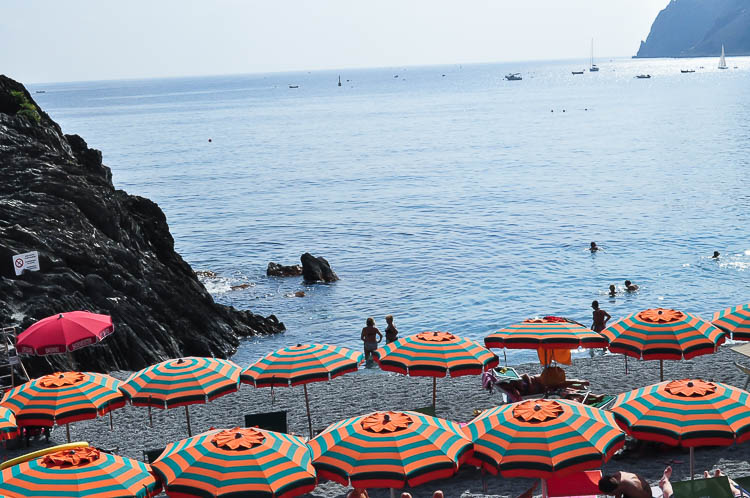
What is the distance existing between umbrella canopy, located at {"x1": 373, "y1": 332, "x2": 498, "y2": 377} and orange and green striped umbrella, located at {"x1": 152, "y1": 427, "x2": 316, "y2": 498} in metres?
4.43

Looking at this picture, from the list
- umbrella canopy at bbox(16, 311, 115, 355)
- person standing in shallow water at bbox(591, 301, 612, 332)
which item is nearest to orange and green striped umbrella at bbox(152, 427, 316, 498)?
umbrella canopy at bbox(16, 311, 115, 355)

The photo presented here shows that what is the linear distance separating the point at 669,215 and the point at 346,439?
56.5 meters

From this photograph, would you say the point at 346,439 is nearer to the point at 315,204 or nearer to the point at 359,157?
the point at 315,204

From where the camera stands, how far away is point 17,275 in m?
26.2

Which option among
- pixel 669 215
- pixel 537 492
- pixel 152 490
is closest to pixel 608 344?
pixel 537 492

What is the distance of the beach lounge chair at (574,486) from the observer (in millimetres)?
12906

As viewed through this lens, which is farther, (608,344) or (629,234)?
(629,234)

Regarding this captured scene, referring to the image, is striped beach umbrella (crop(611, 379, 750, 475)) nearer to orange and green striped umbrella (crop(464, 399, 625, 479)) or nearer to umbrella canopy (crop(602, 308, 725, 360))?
orange and green striped umbrella (crop(464, 399, 625, 479))

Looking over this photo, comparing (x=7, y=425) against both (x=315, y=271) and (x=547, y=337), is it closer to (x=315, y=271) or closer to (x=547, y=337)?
(x=547, y=337)

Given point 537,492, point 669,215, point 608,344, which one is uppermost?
point 608,344

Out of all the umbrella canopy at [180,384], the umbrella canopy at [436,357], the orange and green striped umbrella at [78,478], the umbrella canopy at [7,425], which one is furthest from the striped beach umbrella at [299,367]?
the orange and green striped umbrella at [78,478]

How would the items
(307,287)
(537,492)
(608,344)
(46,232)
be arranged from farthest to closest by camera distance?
(307,287) < (46,232) < (608,344) < (537,492)

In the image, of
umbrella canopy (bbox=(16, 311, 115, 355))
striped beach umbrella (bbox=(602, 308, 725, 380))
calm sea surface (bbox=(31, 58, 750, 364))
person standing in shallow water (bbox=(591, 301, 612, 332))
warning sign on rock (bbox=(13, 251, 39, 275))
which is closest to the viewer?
striped beach umbrella (bbox=(602, 308, 725, 380))

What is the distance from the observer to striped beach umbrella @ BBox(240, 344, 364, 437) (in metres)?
16.1
